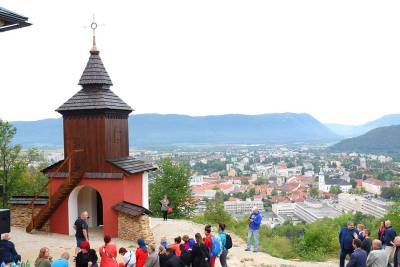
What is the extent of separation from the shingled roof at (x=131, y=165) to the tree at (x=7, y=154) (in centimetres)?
1650

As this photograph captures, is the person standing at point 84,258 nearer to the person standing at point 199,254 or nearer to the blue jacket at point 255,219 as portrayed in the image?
the person standing at point 199,254

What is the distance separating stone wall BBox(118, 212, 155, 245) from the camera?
17.9 m

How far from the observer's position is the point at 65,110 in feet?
63.9

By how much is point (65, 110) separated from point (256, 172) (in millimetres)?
166221

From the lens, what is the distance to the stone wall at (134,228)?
1791 centimetres

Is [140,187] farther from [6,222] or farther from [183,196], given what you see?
[183,196]

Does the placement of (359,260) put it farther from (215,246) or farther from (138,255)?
(138,255)

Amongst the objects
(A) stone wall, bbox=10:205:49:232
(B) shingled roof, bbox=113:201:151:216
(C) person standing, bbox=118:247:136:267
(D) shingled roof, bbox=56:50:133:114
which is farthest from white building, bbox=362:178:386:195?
(C) person standing, bbox=118:247:136:267

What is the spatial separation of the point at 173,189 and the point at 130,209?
51.1ft

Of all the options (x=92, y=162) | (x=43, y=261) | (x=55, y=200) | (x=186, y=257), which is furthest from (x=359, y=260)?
(x=55, y=200)

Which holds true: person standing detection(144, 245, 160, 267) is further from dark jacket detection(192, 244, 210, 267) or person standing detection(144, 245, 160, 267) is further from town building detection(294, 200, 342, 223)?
town building detection(294, 200, 342, 223)

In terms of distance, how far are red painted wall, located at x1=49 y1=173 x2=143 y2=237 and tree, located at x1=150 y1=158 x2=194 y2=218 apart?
13.4 metres

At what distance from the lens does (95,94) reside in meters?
19.9

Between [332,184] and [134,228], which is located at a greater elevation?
[134,228]
